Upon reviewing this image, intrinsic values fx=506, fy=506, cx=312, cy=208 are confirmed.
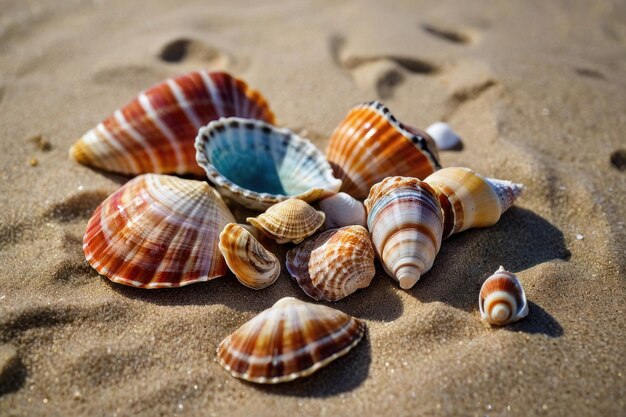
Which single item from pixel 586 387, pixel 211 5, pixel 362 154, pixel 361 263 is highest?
pixel 211 5

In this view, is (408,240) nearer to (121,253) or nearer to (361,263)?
(361,263)

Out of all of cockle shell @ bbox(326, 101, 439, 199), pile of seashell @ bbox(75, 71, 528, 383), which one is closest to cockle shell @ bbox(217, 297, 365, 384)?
pile of seashell @ bbox(75, 71, 528, 383)

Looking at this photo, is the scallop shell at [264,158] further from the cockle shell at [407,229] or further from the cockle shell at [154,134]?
the cockle shell at [407,229]

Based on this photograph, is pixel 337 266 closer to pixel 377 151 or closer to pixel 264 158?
pixel 377 151

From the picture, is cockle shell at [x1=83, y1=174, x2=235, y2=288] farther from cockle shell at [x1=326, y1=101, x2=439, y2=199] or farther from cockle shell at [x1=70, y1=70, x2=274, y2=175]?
cockle shell at [x1=326, y1=101, x2=439, y2=199]

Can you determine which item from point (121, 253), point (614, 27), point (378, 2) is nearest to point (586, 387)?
point (121, 253)

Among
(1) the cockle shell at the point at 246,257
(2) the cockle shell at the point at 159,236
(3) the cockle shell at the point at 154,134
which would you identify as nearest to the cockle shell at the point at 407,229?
(1) the cockle shell at the point at 246,257

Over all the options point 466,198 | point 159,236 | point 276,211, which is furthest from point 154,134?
point 466,198
